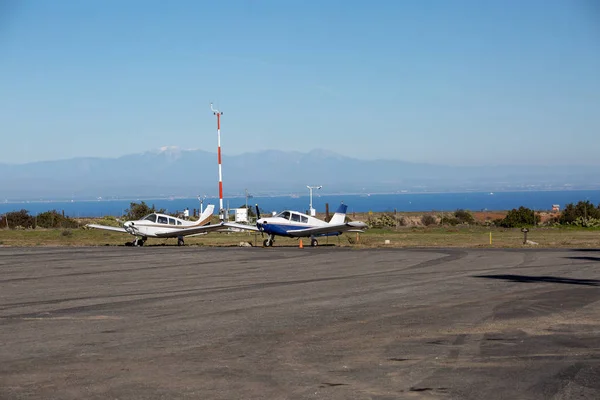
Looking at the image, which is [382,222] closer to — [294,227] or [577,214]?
[577,214]

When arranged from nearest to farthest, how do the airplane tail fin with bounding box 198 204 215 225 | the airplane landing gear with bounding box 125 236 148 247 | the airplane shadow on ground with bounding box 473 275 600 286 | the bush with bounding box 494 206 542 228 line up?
the airplane shadow on ground with bounding box 473 275 600 286 < the airplane landing gear with bounding box 125 236 148 247 < the airplane tail fin with bounding box 198 204 215 225 < the bush with bounding box 494 206 542 228

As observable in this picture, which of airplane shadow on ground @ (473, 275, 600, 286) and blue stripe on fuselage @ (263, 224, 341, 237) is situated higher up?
blue stripe on fuselage @ (263, 224, 341, 237)

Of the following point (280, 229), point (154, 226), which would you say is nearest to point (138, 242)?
point (154, 226)

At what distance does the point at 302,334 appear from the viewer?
1259 centimetres

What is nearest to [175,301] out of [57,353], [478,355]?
[57,353]

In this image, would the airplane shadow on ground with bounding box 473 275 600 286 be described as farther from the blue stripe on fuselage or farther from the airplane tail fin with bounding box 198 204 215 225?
the airplane tail fin with bounding box 198 204 215 225

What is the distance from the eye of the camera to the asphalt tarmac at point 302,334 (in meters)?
8.96

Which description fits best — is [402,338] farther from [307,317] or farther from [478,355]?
[307,317]

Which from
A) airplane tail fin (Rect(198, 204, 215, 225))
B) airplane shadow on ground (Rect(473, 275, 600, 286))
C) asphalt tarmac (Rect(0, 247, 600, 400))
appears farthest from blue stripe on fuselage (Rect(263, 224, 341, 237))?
airplane shadow on ground (Rect(473, 275, 600, 286))

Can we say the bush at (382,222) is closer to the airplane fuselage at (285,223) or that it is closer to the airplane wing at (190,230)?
the airplane fuselage at (285,223)

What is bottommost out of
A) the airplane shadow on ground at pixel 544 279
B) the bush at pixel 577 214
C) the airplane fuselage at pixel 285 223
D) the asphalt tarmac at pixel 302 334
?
the airplane shadow on ground at pixel 544 279

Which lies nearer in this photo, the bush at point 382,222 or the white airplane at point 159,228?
the white airplane at point 159,228

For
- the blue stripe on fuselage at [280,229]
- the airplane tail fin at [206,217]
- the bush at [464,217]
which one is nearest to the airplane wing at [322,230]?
the blue stripe on fuselage at [280,229]

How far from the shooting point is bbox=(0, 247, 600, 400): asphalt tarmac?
8961 mm
